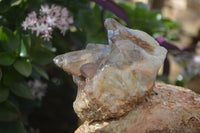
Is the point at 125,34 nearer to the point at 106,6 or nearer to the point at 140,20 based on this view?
the point at 106,6

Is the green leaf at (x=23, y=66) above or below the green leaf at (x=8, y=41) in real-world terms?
below

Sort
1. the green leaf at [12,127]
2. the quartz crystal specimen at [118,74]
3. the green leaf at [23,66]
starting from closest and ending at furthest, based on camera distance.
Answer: the quartz crystal specimen at [118,74]
the green leaf at [23,66]
the green leaf at [12,127]

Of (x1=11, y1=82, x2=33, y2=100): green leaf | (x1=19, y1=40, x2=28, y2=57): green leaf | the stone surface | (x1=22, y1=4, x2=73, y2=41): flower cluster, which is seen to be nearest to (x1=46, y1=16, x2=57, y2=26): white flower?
(x1=22, y1=4, x2=73, y2=41): flower cluster

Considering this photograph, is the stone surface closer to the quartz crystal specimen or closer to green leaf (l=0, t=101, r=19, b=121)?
the quartz crystal specimen

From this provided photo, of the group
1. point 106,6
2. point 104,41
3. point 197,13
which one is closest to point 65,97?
point 104,41

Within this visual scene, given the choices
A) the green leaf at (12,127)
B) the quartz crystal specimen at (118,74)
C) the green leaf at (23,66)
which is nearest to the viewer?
the quartz crystal specimen at (118,74)

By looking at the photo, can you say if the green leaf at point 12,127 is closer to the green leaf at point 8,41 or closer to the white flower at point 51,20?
the green leaf at point 8,41

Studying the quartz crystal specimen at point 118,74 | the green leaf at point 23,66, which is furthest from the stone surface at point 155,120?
the green leaf at point 23,66
